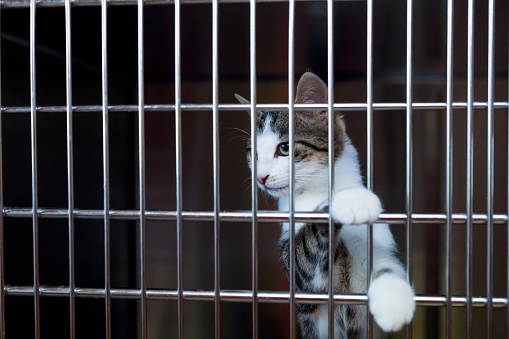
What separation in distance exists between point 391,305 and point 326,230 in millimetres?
243

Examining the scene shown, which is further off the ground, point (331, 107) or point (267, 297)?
point (331, 107)

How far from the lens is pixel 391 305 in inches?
23.6

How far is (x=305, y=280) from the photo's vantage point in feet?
2.89

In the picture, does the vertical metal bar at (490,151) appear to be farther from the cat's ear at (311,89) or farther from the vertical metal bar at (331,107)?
the cat's ear at (311,89)

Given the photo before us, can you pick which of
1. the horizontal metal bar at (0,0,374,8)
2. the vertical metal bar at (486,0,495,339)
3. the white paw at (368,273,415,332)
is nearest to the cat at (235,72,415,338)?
the white paw at (368,273,415,332)

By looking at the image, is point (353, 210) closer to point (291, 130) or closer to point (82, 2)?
point (291, 130)

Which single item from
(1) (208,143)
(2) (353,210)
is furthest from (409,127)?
(1) (208,143)

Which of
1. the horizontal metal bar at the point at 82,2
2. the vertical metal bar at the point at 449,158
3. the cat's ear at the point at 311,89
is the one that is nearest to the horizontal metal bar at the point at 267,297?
the vertical metal bar at the point at 449,158

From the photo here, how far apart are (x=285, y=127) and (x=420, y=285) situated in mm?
519

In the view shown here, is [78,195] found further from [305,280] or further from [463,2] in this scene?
[463,2]

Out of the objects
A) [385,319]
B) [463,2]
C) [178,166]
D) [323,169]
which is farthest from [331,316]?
[463,2]

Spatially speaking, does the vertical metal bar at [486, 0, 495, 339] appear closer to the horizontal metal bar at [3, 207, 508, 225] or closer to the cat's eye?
the horizontal metal bar at [3, 207, 508, 225]

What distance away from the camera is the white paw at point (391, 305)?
0.59 m

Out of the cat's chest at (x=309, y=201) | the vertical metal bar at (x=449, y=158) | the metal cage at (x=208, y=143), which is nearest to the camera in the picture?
the vertical metal bar at (x=449, y=158)
